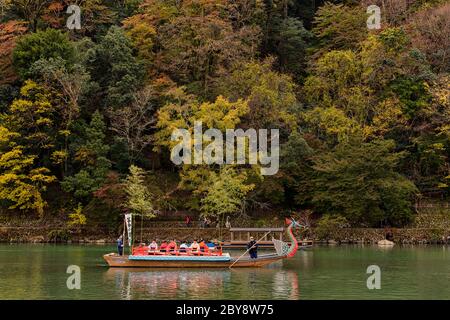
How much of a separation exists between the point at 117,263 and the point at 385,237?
2569cm

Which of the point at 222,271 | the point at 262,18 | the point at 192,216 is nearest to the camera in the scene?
the point at 222,271

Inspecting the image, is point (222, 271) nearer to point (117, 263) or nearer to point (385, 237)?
point (117, 263)

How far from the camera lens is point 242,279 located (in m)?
32.8

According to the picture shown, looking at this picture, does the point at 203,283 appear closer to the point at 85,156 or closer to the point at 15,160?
the point at 85,156

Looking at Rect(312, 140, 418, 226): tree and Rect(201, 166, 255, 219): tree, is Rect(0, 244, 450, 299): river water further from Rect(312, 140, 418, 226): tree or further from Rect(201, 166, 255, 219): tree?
Rect(201, 166, 255, 219): tree

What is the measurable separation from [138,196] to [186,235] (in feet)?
16.6

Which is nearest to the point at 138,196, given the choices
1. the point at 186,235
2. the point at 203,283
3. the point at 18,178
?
the point at 186,235

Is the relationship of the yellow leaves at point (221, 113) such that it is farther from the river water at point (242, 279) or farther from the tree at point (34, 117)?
the river water at point (242, 279)

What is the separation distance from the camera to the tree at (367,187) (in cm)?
5547

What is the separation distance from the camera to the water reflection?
90.2 feet

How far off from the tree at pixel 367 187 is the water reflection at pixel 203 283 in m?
20.6

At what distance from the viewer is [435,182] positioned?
59781mm
